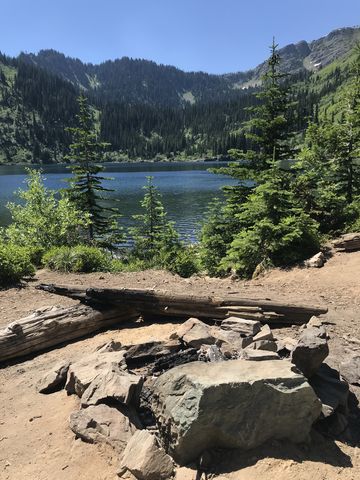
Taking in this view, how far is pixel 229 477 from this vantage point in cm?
421

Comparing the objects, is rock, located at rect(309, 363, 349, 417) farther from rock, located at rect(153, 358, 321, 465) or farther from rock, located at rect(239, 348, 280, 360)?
rock, located at rect(239, 348, 280, 360)

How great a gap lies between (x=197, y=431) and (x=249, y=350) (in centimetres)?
190

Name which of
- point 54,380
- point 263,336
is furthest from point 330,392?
point 54,380

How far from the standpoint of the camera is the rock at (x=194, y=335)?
6.80 meters

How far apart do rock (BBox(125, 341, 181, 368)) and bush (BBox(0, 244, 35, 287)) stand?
724 cm

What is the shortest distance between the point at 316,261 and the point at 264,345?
27.7 feet

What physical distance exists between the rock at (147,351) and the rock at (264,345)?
137cm

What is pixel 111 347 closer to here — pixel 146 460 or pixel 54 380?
→ pixel 54 380

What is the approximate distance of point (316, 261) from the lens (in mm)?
13953

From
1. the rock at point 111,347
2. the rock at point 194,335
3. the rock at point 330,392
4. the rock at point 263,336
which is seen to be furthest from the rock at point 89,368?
the rock at point 330,392

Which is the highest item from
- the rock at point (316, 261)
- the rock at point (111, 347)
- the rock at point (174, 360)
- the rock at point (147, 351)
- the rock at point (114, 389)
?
the rock at point (114, 389)

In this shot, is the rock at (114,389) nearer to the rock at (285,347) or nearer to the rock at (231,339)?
the rock at (231,339)

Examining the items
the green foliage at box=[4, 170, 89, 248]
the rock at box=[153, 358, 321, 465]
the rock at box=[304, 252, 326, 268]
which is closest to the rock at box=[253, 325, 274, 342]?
the rock at box=[153, 358, 321, 465]

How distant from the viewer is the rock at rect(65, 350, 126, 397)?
5812 millimetres
